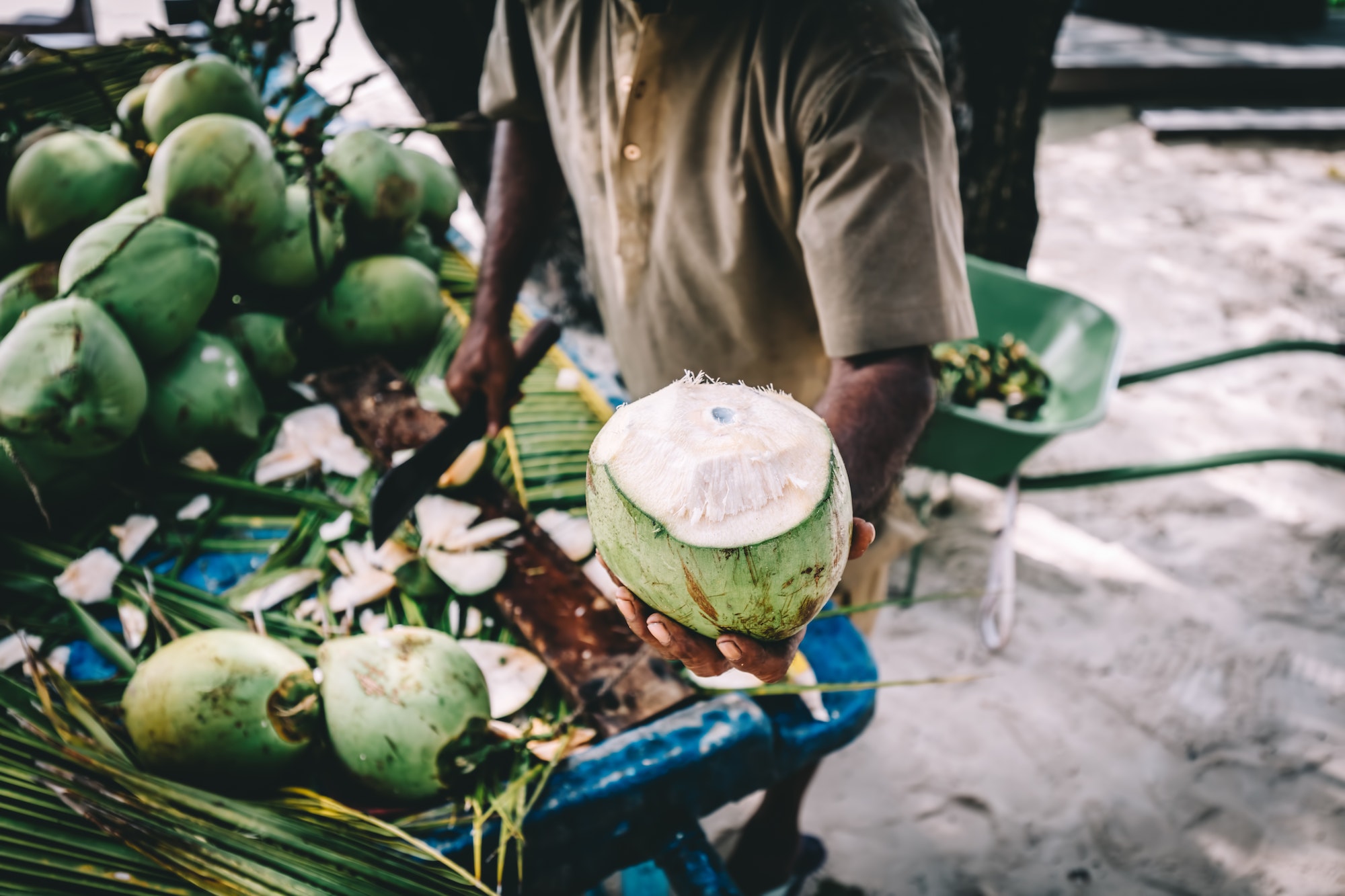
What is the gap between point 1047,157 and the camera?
5.66 metres

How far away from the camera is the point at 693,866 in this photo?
1125 mm

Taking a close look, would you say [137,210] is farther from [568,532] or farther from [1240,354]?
[1240,354]

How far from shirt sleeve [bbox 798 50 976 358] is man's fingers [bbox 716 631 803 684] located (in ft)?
1.62

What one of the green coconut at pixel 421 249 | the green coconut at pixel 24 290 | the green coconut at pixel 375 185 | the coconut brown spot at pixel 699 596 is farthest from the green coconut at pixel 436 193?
the coconut brown spot at pixel 699 596

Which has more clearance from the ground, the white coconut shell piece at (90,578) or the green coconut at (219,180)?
the green coconut at (219,180)

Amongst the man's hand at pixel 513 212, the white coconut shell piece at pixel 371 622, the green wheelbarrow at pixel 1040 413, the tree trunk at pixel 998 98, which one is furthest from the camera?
the tree trunk at pixel 998 98

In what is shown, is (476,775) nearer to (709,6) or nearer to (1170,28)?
(709,6)

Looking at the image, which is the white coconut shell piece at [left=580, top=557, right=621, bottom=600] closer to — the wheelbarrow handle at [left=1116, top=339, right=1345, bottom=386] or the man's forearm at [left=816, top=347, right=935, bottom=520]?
the man's forearm at [left=816, top=347, right=935, bottom=520]

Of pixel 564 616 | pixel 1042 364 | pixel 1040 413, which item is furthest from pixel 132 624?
pixel 1042 364

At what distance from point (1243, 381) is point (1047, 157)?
9.01ft

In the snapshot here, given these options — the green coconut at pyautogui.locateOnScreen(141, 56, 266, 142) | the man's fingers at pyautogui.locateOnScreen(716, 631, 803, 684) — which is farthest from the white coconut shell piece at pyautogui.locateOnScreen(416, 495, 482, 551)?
the green coconut at pyautogui.locateOnScreen(141, 56, 266, 142)

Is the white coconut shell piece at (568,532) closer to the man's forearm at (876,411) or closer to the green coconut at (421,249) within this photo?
the man's forearm at (876,411)

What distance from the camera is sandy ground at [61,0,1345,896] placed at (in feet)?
6.58

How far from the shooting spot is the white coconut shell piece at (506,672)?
121 centimetres
